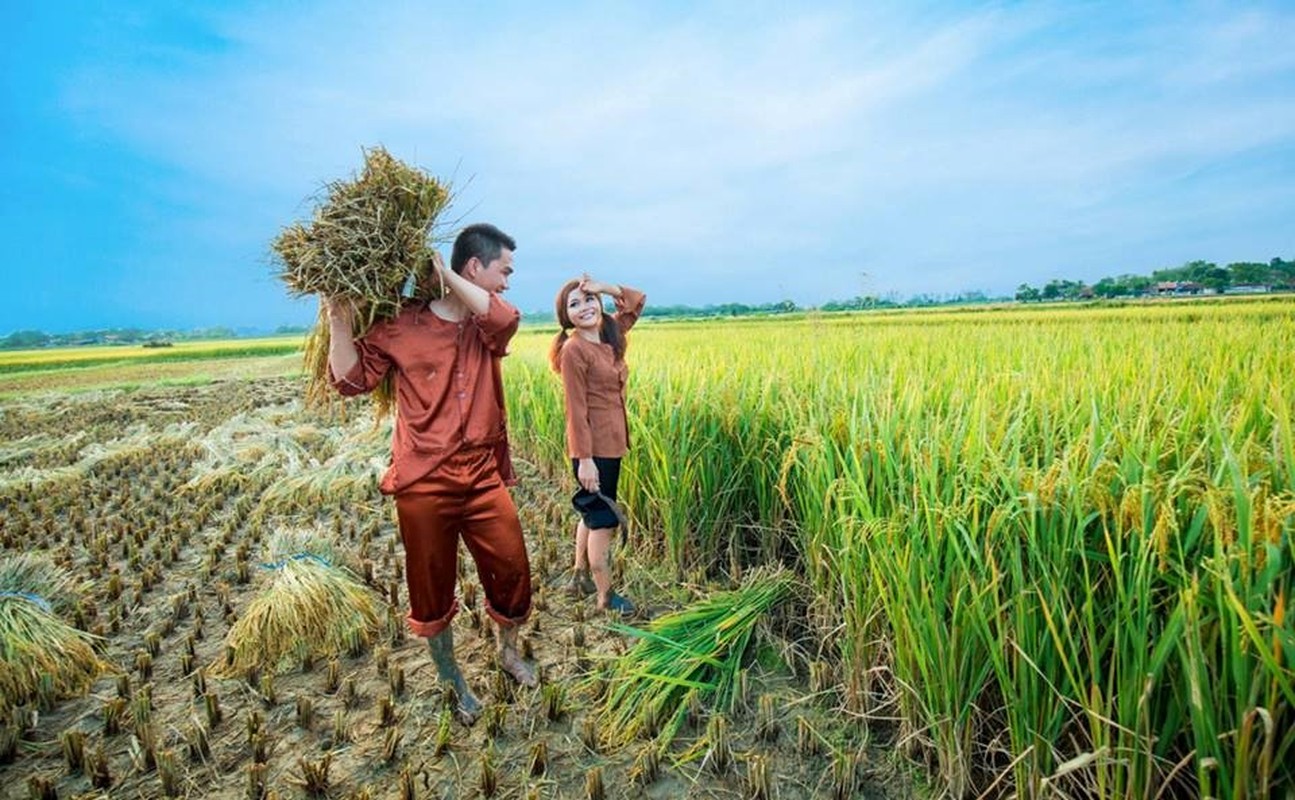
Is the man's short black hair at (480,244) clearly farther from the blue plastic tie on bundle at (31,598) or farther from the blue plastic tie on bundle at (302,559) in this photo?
the blue plastic tie on bundle at (31,598)

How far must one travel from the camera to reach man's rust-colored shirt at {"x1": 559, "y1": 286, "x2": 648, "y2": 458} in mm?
3053

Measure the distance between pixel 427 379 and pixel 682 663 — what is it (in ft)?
4.80

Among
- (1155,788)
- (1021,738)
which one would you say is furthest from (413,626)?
(1155,788)

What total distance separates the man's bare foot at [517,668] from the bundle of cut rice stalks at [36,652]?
1.94 metres

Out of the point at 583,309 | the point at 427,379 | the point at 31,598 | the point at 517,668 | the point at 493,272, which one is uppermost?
the point at 493,272

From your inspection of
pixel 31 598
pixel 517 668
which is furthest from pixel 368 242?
pixel 31 598

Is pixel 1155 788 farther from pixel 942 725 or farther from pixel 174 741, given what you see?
pixel 174 741

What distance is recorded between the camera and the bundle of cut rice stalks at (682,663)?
95.2 inches

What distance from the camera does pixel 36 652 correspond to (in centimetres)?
294

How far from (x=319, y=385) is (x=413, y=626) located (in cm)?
104

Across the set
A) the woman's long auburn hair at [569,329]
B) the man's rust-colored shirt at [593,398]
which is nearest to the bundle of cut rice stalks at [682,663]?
the man's rust-colored shirt at [593,398]

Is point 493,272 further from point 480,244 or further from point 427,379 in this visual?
point 427,379

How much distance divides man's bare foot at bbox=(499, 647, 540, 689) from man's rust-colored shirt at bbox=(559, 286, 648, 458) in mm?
890

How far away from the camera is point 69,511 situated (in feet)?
19.7
